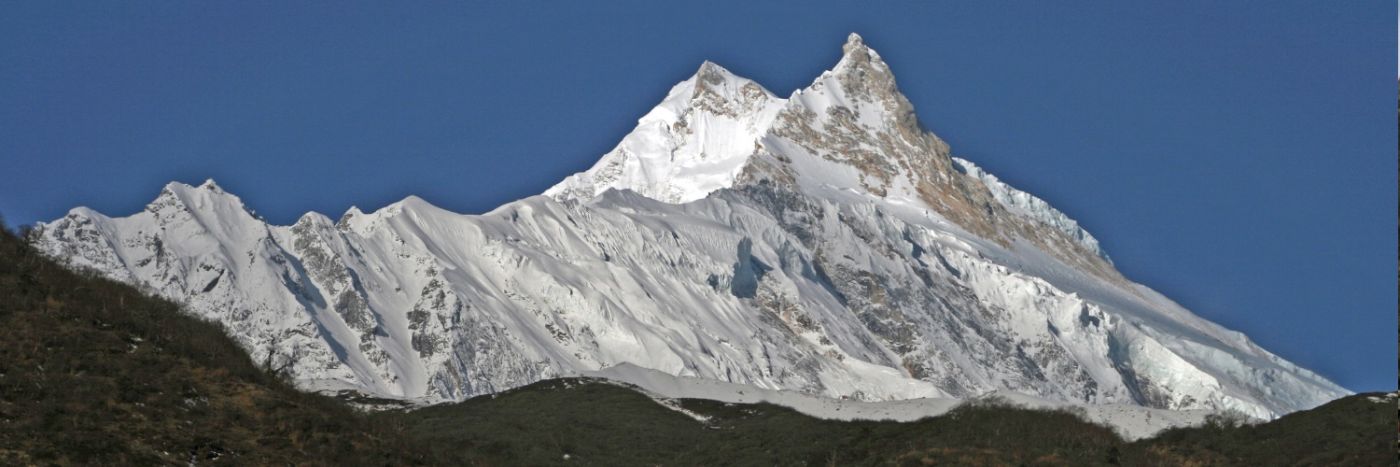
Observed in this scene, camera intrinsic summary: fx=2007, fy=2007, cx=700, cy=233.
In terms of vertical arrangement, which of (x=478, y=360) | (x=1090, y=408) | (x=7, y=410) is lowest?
(x=7, y=410)

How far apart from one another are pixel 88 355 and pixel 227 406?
348 centimetres

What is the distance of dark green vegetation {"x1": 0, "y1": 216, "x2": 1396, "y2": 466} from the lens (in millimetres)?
44656

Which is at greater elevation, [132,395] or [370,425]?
[370,425]

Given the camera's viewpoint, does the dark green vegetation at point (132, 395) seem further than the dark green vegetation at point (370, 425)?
No

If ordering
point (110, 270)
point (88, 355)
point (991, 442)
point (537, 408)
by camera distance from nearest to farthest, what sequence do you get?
point (88, 355) → point (991, 442) → point (537, 408) → point (110, 270)

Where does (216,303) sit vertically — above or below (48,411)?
above

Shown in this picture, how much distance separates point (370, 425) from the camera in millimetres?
50438

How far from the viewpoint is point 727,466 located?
2454 inches

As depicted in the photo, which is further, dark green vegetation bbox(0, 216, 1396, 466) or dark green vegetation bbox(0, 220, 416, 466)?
dark green vegetation bbox(0, 216, 1396, 466)

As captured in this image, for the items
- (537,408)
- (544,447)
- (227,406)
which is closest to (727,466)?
(544,447)

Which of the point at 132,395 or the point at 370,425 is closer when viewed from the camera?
the point at 132,395

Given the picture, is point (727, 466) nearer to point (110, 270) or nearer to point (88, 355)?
point (88, 355)

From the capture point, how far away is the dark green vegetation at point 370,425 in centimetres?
4466

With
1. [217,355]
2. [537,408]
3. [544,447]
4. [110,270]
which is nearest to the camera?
[217,355]
